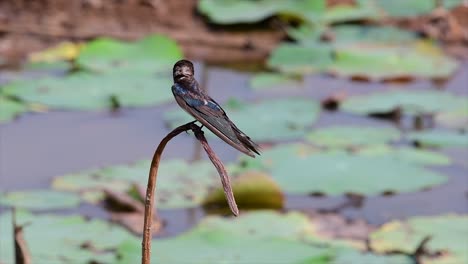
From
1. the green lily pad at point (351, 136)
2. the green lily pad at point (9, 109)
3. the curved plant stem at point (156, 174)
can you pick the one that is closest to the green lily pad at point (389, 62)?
the green lily pad at point (351, 136)

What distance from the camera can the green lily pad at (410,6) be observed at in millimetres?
7254

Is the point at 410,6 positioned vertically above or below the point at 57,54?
above

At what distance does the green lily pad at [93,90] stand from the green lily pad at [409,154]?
1.18 metres

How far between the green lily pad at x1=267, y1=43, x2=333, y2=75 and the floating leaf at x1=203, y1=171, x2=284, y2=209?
6.96ft

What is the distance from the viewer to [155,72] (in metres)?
5.98

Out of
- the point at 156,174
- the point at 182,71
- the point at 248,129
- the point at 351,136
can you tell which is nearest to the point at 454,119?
the point at 351,136

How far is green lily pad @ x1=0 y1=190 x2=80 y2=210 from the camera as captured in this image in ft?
13.3

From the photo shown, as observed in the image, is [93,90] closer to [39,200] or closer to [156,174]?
[39,200]

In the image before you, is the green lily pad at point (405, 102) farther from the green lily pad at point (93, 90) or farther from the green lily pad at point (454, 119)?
the green lily pad at point (93, 90)

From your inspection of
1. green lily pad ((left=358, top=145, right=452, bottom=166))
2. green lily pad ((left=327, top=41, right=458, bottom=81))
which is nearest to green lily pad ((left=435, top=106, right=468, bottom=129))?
green lily pad ((left=358, top=145, right=452, bottom=166))

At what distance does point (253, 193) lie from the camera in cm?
412

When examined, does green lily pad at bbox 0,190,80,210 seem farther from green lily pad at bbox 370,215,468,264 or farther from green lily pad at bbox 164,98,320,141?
green lily pad at bbox 370,215,468,264

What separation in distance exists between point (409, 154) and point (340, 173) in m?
0.43

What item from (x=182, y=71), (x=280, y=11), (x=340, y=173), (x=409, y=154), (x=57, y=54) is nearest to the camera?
(x=182, y=71)
